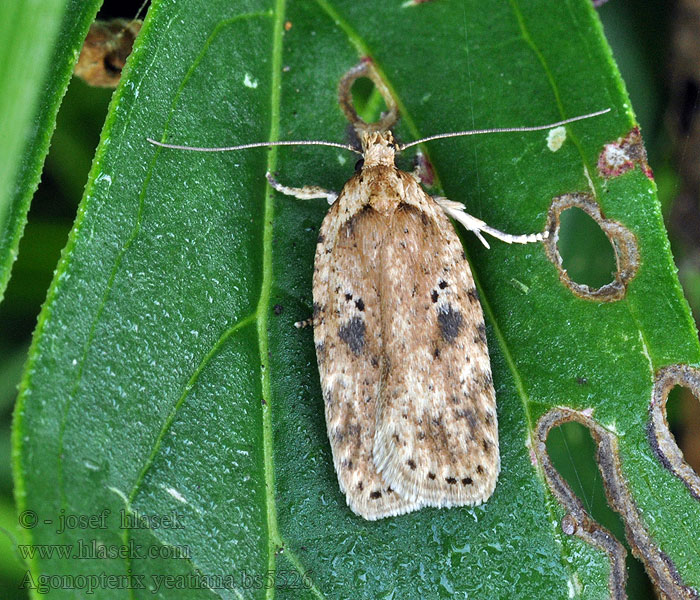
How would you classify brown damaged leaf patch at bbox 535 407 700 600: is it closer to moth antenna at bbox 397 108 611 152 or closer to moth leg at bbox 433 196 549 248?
moth leg at bbox 433 196 549 248

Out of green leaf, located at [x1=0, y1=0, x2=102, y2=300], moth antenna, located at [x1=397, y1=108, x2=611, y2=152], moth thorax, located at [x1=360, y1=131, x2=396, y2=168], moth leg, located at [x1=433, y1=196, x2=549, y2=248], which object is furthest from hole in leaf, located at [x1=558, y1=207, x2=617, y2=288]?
green leaf, located at [x1=0, y1=0, x2=102, y2=300]

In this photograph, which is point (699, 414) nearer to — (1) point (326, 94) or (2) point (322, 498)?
(2) point (322, 498)

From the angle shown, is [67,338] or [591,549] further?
[591,549]

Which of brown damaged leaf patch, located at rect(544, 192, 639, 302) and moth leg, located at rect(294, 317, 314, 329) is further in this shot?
moth leg, located at rect(294, 317, 314, 329)

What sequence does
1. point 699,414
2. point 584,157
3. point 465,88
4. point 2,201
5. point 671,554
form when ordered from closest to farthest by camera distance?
point 2,201 → point 671,554 → point 584,157 → point 465,88 → point 699,414

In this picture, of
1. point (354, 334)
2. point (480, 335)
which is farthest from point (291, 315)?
point (480, 335)

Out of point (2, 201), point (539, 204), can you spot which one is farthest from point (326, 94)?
point (2, 201)

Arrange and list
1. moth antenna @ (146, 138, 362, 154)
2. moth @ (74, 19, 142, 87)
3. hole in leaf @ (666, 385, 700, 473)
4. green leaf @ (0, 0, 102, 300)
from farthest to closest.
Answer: hole in leaf @ (666, 385, 700, 473)
moth @ (74, 19, 142, 87)
moth antenna @ (146, 138, 362, 154)
green leaf @ (0, 0, 102, 300)
